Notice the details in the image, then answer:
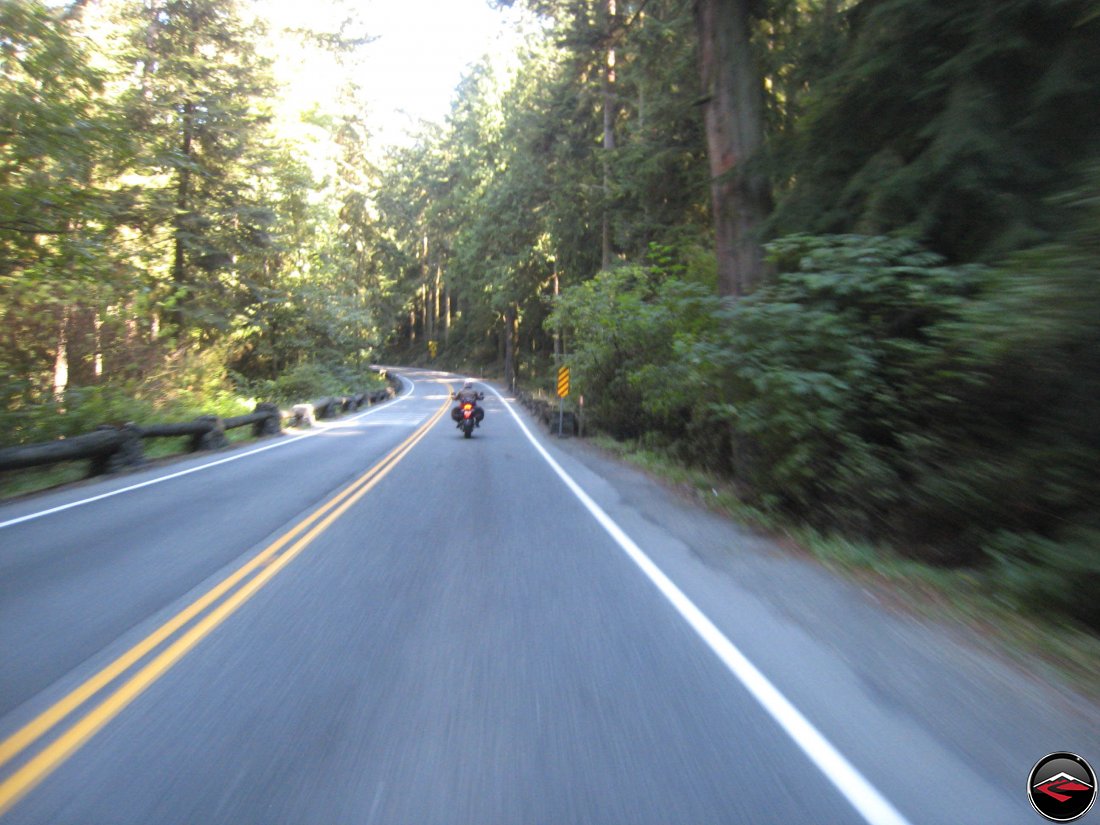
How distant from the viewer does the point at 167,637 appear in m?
5.13

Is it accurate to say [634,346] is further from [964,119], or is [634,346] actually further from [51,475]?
[51,475]

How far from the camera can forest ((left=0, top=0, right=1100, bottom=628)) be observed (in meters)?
6.25

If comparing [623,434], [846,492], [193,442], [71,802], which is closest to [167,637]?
[71,802]

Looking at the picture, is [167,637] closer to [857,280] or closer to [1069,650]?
[1069,650]

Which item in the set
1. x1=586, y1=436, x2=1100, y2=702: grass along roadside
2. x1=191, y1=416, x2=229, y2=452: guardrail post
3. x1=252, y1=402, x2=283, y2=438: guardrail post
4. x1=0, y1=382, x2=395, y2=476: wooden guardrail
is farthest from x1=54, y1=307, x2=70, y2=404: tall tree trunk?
x1=586, y1=436, x2=1100, y2=702: grass along roadside

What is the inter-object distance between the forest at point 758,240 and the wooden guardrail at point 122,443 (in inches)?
59.1

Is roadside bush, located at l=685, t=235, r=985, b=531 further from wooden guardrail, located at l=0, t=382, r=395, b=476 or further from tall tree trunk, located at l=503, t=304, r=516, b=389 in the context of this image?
tall tree trunk, located at l=503, t=304, r=516, b=389

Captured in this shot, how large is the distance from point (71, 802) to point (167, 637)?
6.91 ft

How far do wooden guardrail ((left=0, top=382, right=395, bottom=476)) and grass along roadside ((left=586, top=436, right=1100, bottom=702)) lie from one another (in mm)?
10545

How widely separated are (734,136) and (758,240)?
208 cm

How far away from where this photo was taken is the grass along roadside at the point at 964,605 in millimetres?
4637

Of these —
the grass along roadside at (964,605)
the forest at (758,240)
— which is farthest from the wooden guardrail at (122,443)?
the grass along roadside at (964,605)

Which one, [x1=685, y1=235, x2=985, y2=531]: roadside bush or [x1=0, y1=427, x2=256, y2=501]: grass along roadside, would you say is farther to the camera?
[x1=0, y1=427, x2=256, y2=501]: grass along roadside

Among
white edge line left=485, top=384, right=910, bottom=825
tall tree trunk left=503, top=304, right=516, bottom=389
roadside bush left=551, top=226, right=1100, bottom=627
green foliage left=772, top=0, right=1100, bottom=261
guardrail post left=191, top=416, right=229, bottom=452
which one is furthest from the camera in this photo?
tall tree trunk left=503, top=304, right=516, bottom=389
